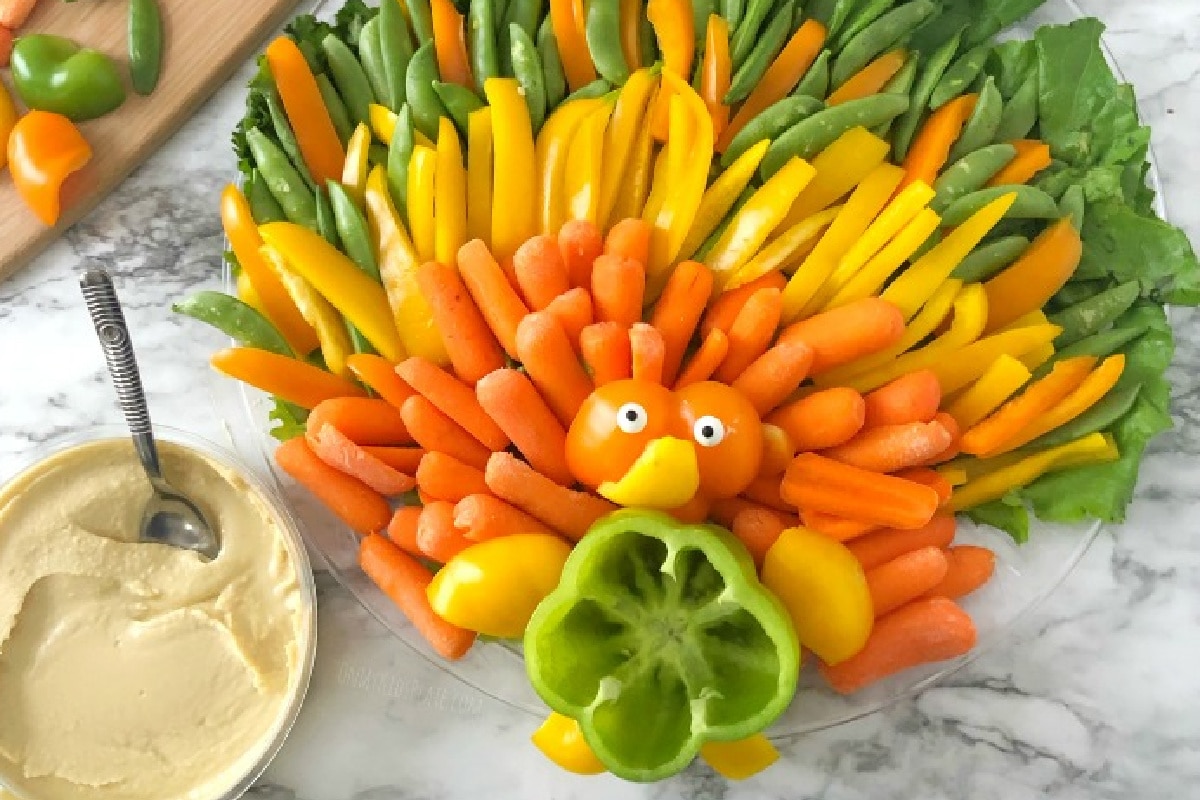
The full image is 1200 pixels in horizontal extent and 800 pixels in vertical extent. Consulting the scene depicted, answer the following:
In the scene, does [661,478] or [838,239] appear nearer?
[661,478]

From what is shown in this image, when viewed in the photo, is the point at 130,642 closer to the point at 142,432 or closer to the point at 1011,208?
the point at 142,432

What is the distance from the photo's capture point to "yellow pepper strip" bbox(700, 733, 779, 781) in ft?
4.49

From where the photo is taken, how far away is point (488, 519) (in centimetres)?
137

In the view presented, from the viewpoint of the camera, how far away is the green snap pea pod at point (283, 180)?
148 centimetres

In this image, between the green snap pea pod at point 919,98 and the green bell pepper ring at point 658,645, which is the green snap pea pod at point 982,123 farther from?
the green bell pepper ring at point 658,645

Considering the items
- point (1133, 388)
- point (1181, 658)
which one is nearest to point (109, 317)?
point (1133, 388)

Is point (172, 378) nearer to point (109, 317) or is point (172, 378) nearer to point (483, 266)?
point (109, 317)

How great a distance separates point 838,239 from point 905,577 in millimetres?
419

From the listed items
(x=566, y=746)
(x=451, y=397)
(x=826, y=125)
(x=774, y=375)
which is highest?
(x=826, y=125)

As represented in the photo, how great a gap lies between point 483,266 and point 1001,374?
63 centimetres

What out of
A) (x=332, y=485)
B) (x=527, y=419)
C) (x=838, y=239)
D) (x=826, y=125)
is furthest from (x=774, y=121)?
(x=332, y=485)

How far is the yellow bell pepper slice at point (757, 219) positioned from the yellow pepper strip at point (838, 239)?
6cm

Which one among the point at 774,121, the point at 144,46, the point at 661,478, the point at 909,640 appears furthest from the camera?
the point at 144,46

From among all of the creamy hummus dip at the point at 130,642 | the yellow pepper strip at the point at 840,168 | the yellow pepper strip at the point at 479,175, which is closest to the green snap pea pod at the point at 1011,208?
the yellow pepper strip at the point at 840,168
